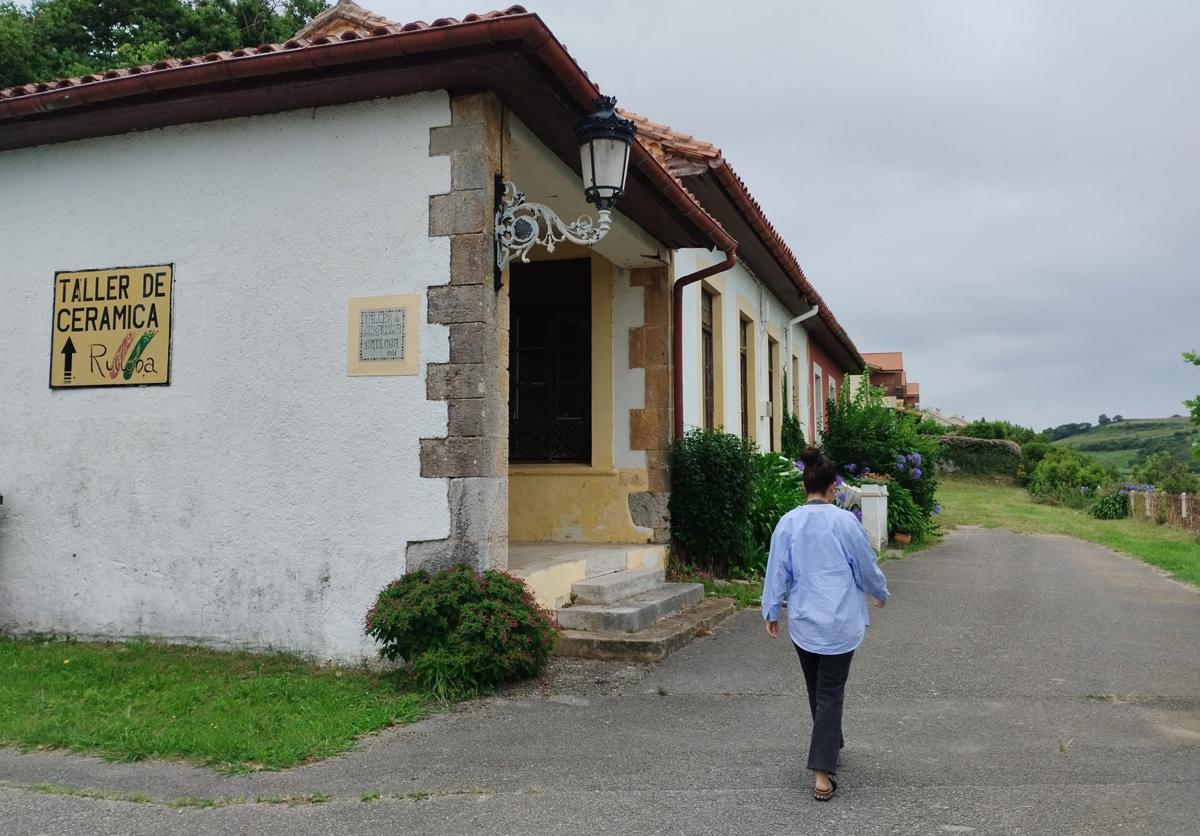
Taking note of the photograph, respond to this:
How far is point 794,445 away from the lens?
52.0 feet

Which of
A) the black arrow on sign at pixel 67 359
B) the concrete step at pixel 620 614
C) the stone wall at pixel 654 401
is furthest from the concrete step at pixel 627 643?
the black arrow on sign at pixel 67 359

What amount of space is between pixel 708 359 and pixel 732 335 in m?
0.92

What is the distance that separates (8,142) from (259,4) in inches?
631

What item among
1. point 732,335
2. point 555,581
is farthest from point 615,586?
point 732,335

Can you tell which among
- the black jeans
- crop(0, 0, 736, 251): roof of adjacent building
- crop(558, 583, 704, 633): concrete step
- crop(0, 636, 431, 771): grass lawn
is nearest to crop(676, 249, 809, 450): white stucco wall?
crop(558, 583, 704, 633): concrete step

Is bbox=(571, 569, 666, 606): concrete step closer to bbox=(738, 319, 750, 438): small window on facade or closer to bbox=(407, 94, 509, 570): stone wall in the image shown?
bbox=(407, 94, 509, 570): stone wall

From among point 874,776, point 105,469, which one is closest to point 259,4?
point 105,469

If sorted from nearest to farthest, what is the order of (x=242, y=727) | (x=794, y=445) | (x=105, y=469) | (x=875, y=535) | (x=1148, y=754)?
(x=1148, y=754)
(x=242, y=727)
(x=105, y=469)
(x=875, y=535)
(x=794, y=445)

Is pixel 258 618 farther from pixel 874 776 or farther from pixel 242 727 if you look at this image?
pixel 874 776

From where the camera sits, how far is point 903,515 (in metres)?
14.9

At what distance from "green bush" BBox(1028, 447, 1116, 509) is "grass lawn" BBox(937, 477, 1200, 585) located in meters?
0.56

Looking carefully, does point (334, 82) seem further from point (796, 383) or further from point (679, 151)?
point (796, 383)

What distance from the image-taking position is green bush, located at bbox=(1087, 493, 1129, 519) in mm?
23755

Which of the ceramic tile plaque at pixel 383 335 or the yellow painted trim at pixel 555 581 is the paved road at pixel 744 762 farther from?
the ceramic tile plaque at pixel 383 335
